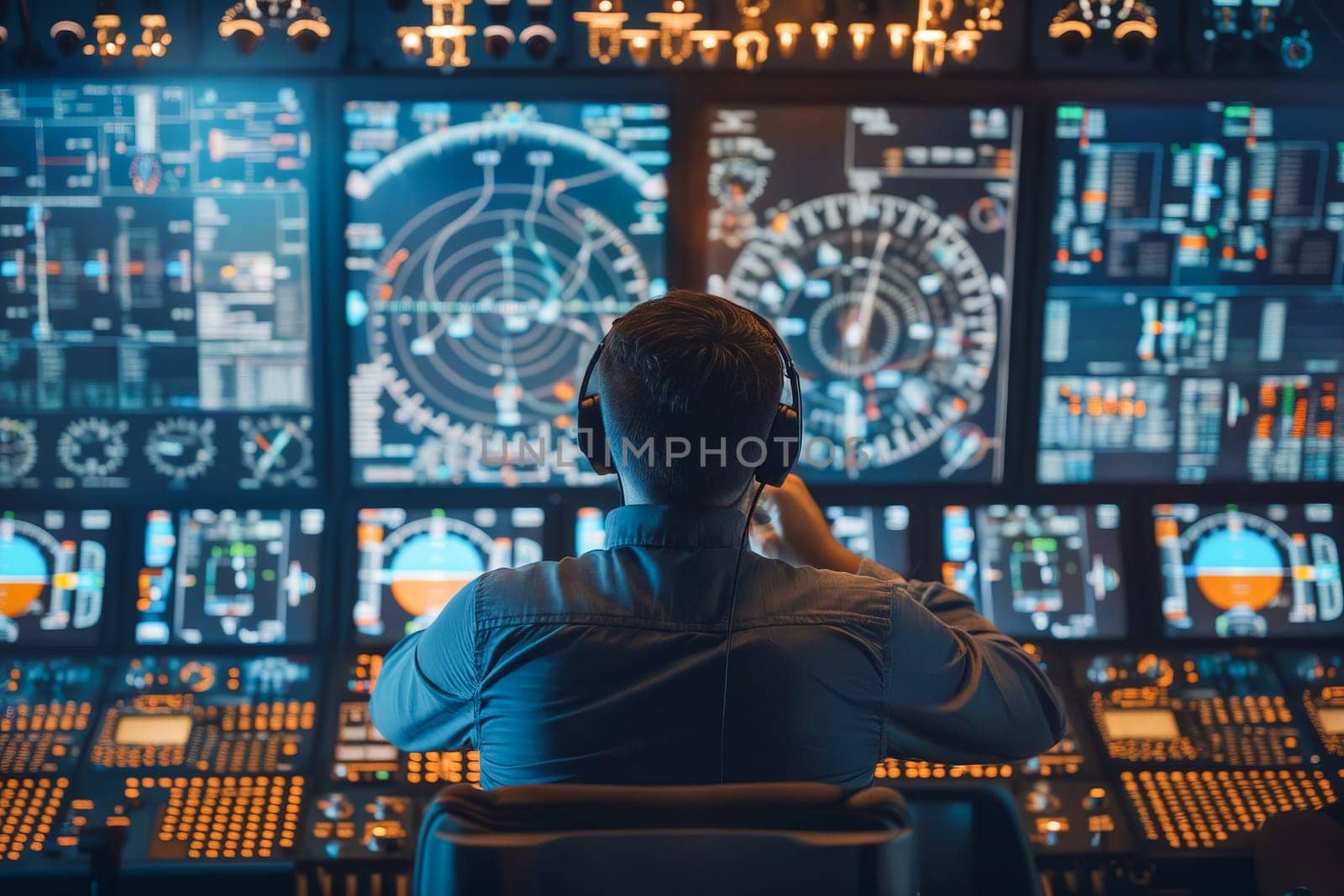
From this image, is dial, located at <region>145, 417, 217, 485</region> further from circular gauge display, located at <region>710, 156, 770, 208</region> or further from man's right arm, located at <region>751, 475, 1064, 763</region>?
man's right arm, located at <region>751, 475, 1064, 763</region>

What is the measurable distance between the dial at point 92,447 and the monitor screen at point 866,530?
3.38ft

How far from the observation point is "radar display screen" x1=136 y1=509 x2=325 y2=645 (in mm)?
2596

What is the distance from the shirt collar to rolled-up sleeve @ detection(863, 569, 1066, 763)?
21 centimetres

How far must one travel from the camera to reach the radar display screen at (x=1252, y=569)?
2697 mm

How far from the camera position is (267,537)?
8.69 feet

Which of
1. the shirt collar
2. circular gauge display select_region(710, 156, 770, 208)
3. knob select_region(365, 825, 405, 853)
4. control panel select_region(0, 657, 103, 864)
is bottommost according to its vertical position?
knob select_region(365, 825, 405, 853)

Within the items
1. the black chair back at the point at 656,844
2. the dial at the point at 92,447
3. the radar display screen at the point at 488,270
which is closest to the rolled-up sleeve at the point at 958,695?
the black chair back at the point at 656,844

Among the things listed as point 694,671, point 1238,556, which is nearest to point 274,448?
point 694,671

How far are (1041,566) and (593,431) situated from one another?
60.5 inches

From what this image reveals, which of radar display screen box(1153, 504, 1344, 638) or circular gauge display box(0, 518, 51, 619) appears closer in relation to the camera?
circular gauge display box(0, 518, 51, 619)

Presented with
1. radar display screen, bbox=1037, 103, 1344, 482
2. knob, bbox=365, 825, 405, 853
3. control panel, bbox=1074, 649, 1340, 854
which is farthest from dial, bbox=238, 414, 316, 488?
control panel, bbox=1074, 649, 1340, 854

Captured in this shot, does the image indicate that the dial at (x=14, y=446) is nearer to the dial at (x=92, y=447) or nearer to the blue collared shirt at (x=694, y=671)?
the dial at (x=92, y=447)

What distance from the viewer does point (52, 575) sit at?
260 cm

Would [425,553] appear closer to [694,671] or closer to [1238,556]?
[694,671]
